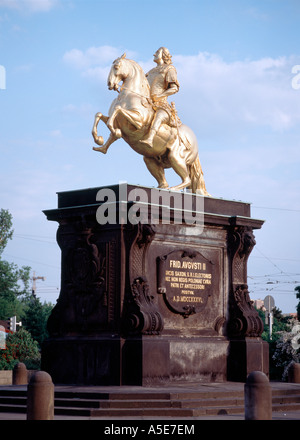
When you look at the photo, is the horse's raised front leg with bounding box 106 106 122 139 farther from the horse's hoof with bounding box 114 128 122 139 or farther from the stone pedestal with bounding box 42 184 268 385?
the stone pedestal with bounding box 42 184 268 385

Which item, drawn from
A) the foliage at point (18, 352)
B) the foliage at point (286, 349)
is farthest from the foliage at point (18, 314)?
the foliage at point (286, 349)

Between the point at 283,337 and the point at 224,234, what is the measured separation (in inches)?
383

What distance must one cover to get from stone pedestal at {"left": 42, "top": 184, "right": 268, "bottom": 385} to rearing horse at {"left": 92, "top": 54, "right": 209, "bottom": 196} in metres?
1.59

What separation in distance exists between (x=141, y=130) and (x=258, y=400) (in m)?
9.07

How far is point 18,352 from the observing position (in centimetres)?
3491

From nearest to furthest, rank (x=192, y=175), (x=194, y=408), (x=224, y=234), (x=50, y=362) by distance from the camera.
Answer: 1. (x=194, y=408)
2. (x=50, y=362)
3. (x=224, y=234)
4. (x=192, y=175)


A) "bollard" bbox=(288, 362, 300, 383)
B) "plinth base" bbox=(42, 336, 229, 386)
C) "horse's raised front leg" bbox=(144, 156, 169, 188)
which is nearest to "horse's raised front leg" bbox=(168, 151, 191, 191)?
"horse's raised front leg" bbox=(144, 156, 169, 188)

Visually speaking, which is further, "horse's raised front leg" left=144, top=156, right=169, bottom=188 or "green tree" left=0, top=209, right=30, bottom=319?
"green tree" left=0, top=209, right=30, bottom=319

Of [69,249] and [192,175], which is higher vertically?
[192,175]

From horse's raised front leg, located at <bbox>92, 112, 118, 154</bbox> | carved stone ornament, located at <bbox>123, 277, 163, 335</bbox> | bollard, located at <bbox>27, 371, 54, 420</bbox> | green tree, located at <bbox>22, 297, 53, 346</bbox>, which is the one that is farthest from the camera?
green tree, located at <bbox>22, 297, 53, 346</bbox>

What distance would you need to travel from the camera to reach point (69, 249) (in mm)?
20062

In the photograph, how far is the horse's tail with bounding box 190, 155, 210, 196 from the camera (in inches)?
897
